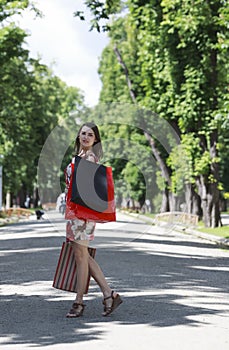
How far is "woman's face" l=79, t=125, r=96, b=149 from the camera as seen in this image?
805 centimetres

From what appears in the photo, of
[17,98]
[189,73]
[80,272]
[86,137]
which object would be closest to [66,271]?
[80,272]

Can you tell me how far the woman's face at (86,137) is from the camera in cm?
805

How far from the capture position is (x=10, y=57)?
→ 38.3m

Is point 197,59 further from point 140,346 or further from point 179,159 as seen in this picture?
point 140,346

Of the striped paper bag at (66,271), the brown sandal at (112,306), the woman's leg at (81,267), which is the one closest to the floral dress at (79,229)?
the woman's leg at (81,267)

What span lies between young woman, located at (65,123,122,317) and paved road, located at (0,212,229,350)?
14 centimetres

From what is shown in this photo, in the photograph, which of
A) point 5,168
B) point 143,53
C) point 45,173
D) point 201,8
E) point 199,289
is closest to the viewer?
point 199,289

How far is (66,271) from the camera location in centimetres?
816

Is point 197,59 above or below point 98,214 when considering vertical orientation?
above

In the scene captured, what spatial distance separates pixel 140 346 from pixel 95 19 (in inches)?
727

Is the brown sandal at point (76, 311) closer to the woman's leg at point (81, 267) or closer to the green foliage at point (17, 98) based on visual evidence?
the woman's leg at point (81, 267)

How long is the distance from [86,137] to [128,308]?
191 cm

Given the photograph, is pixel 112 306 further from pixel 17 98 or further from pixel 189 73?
pixel 17 98

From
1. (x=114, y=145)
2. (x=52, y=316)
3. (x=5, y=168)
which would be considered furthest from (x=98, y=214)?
(x=5, y=168)
